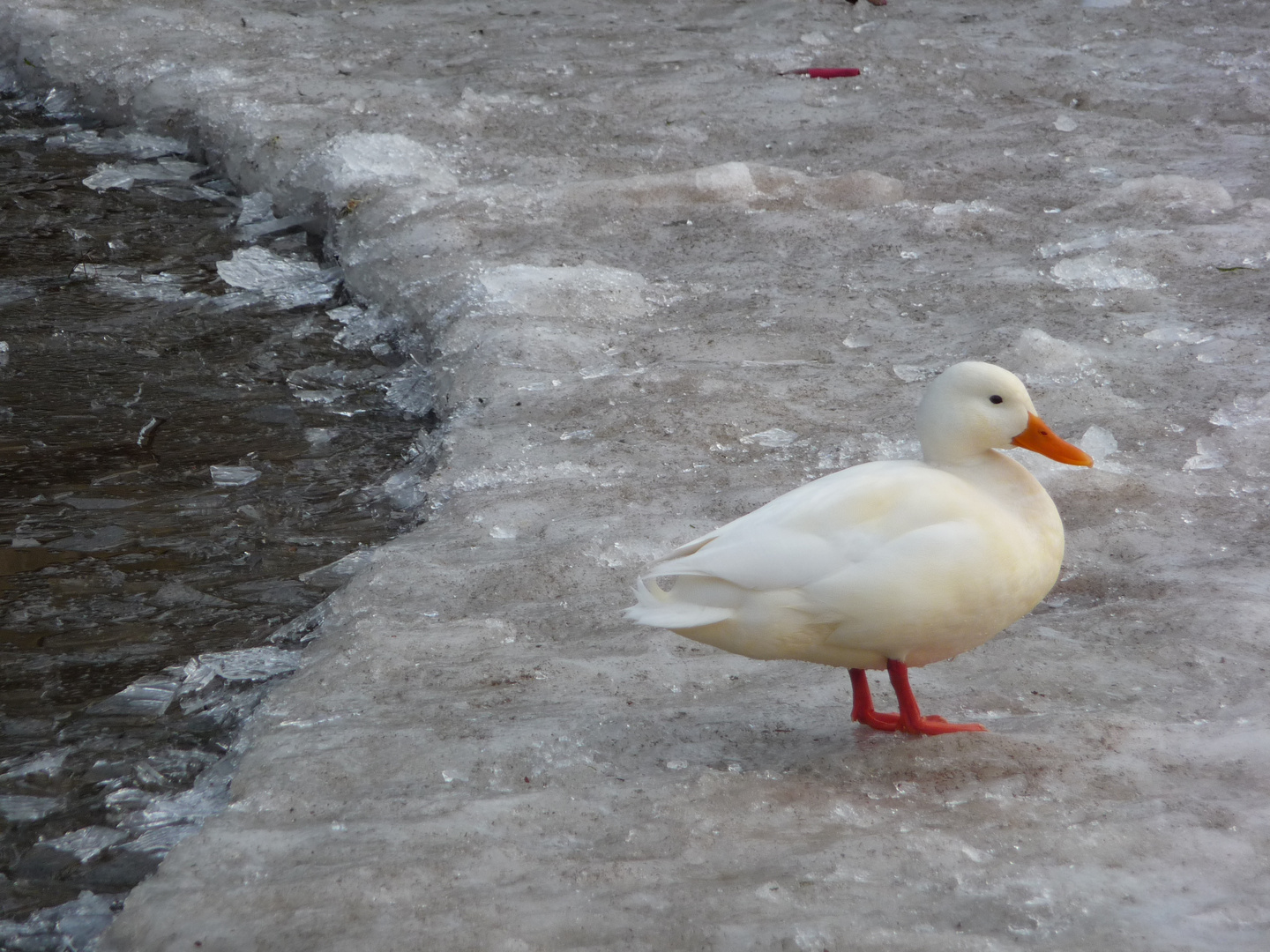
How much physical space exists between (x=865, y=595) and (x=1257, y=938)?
91 centimetres

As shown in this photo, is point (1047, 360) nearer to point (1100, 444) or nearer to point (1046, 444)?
point (1100, 444)

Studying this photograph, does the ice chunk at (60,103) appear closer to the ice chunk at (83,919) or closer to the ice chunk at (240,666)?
the ice chunk at (240,666)

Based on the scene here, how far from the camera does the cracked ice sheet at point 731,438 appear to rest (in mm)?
2506

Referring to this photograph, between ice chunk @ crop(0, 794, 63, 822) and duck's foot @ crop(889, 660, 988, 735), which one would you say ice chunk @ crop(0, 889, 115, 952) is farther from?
duck's foot @ crop(889, 660, 988, 735)

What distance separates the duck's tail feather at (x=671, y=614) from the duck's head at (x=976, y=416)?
0.64 metres

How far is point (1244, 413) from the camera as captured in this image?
446 cm

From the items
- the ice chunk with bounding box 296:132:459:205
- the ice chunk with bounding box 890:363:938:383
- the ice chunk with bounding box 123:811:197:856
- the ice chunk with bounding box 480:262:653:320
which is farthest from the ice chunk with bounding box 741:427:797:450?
the ice chunk with bounding box 296:132:459:205

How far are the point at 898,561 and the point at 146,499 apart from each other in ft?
9.48

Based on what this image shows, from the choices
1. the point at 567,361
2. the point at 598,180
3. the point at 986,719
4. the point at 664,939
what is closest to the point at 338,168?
the point at 598,180

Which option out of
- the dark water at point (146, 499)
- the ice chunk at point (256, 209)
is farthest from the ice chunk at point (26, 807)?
the ice chunk at point (256, 209)

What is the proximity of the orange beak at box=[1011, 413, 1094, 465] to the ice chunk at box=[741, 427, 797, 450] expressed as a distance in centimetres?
150

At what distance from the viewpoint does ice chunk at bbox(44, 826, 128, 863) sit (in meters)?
2.95

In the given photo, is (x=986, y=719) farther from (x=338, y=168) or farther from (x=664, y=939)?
(x=338, y=168)

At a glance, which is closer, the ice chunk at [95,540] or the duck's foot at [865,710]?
the duck's foot at [865,710]
